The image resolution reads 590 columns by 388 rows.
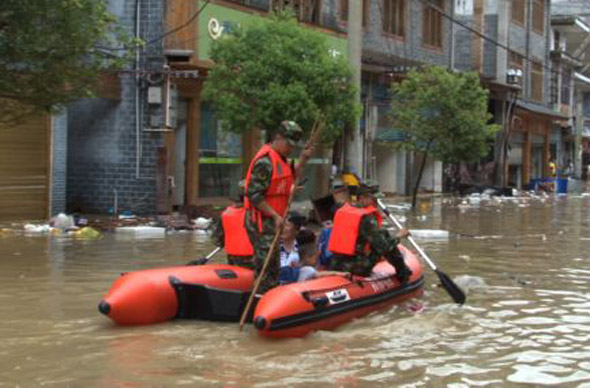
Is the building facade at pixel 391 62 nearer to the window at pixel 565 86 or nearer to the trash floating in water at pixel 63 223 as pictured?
the trash floating in water at pixel 63 223

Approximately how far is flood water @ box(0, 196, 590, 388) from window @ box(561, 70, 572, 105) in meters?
38.3

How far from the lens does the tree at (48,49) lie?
37.0 feet

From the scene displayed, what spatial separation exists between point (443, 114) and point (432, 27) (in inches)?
341

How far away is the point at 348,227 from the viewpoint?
8.32m

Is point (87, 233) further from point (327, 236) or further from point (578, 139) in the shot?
point (578, 139)

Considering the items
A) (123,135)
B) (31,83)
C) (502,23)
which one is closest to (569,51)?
(502,23)

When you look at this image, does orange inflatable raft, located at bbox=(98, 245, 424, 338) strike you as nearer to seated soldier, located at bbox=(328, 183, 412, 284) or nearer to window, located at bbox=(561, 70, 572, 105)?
seated soldier, located at bbox=(328, 183, 412, 284)

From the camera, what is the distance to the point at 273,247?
780 centimetres

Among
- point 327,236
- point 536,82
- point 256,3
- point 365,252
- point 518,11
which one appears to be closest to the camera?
point 365,252

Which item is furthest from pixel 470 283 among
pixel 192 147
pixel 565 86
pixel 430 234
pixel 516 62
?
pixel 565 86

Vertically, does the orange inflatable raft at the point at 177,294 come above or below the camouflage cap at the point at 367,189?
below

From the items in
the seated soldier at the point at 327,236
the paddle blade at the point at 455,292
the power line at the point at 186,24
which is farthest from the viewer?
the power line at the point at 186,24

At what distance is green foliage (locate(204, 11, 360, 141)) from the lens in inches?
650

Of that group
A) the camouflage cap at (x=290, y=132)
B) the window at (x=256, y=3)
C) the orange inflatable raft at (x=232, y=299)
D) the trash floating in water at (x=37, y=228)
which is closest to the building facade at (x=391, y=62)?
the window at (x=256, y=3)
